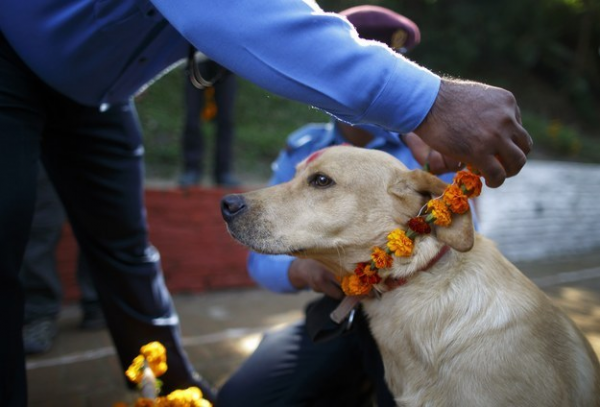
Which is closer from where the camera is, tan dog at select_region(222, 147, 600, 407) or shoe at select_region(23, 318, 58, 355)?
tan dog at select_region(222, 147, 600, 407)

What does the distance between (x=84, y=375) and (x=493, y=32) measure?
1536cm

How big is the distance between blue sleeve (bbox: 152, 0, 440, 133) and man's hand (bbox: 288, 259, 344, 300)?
930 mm

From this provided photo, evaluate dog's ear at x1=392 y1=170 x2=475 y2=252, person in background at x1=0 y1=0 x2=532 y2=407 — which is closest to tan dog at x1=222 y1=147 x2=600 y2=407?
dog's ear at x1=392 y1=170 x2=475 y2=252

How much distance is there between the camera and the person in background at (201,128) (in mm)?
5484

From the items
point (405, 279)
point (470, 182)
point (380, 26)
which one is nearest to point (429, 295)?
point (405, 279)

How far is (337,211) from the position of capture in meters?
1.84

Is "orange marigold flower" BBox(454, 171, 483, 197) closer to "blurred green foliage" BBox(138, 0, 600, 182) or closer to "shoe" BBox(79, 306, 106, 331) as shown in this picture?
"shoe" BBox(79, 306, 106, 331)

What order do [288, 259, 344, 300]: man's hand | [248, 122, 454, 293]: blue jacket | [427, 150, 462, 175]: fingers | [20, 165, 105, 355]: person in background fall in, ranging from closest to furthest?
[427, 150, 462, 175]: fingers, [288, 259, 344, 300]: man's hand, [248, 122, 454, 293]: blue jacket, [20, 165, 105, 355]: person in background

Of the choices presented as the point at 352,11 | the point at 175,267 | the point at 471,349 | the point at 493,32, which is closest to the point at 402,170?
the point at 471,349

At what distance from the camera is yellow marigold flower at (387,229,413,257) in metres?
1.68

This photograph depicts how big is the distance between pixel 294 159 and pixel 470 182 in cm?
133

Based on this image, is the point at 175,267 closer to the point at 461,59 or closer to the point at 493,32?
the point at 461,59

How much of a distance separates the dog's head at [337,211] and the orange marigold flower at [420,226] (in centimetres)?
6

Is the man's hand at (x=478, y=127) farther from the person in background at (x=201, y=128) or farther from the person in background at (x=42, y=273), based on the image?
the person in background at (x=201, y=128)
